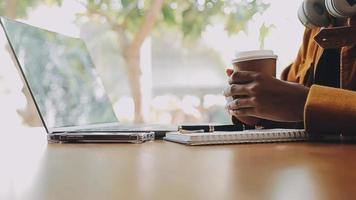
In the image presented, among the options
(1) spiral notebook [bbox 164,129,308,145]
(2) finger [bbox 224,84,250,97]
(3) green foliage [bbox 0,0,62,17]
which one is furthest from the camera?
(3) green foliage [bbox 0,0,62,17]

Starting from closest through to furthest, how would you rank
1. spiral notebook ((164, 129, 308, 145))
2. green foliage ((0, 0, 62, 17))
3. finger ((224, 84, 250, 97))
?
spiral notebook ((164, 129, 308, 145)) < finger ((224, 84, 250, 97)) < green foliage ((0, 0, 62, 17))

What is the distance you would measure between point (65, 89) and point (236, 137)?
1.41 feet

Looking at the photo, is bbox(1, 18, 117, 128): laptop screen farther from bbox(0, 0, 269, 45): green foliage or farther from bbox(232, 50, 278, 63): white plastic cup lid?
bbox(0, 0, 269, 45): green foliage

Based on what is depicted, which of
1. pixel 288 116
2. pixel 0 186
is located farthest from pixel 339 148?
pixel 0 186

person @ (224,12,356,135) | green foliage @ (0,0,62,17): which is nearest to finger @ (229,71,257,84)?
person @ (224,12,356,135)

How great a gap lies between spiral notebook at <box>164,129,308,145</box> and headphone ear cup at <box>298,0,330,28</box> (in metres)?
0.23

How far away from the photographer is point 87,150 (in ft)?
2.04

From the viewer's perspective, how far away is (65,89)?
98 cm

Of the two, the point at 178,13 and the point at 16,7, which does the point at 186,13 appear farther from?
the point at 16,7

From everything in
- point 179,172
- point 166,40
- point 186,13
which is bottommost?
point 179,172

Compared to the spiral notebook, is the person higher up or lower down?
higher up

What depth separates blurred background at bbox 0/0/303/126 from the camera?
6.05 ft

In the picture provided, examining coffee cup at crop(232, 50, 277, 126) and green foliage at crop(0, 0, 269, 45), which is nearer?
coffee cup at crop(232, 50, 277, 126)

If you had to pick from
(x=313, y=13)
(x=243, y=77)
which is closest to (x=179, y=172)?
(x=243, y=77)
